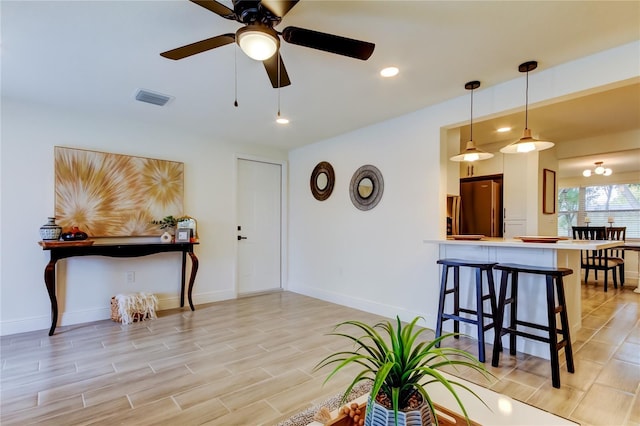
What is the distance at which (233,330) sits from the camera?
345cm

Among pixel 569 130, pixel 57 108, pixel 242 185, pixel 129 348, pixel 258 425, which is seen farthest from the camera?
pixel 242 185

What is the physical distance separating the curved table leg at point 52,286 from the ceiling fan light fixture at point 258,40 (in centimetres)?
316

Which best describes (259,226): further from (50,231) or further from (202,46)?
(202,46)

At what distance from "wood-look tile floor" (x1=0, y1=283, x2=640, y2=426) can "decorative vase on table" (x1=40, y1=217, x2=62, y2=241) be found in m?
1.00

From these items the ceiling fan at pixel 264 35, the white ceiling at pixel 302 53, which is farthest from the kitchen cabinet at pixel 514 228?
the ceiling fan at pixel 264 35

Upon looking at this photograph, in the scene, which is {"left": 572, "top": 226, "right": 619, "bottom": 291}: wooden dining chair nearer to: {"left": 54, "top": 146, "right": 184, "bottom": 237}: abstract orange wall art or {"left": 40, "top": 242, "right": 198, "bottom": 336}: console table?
{"left": 40, "top": 242, "right": 198, "bottom": 336}: console table

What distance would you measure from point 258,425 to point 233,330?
171cm

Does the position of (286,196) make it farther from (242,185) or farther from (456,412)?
(456,412)

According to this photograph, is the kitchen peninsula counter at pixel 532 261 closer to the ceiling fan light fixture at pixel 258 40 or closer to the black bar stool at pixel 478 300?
the black bar stool at pixel 478 300

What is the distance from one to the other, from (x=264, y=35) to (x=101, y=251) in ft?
10.2

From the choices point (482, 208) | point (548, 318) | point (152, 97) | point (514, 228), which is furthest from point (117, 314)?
point (514, 228)

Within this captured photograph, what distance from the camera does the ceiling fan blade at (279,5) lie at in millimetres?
1557

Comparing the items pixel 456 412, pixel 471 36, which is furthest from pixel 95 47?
pixel 456 412

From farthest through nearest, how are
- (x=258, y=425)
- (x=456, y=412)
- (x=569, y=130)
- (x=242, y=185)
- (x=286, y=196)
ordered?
(x=286, y=196), (x=242, y=185), (x=569, y=130), (x=258, y=425), (x=456, y=412)
